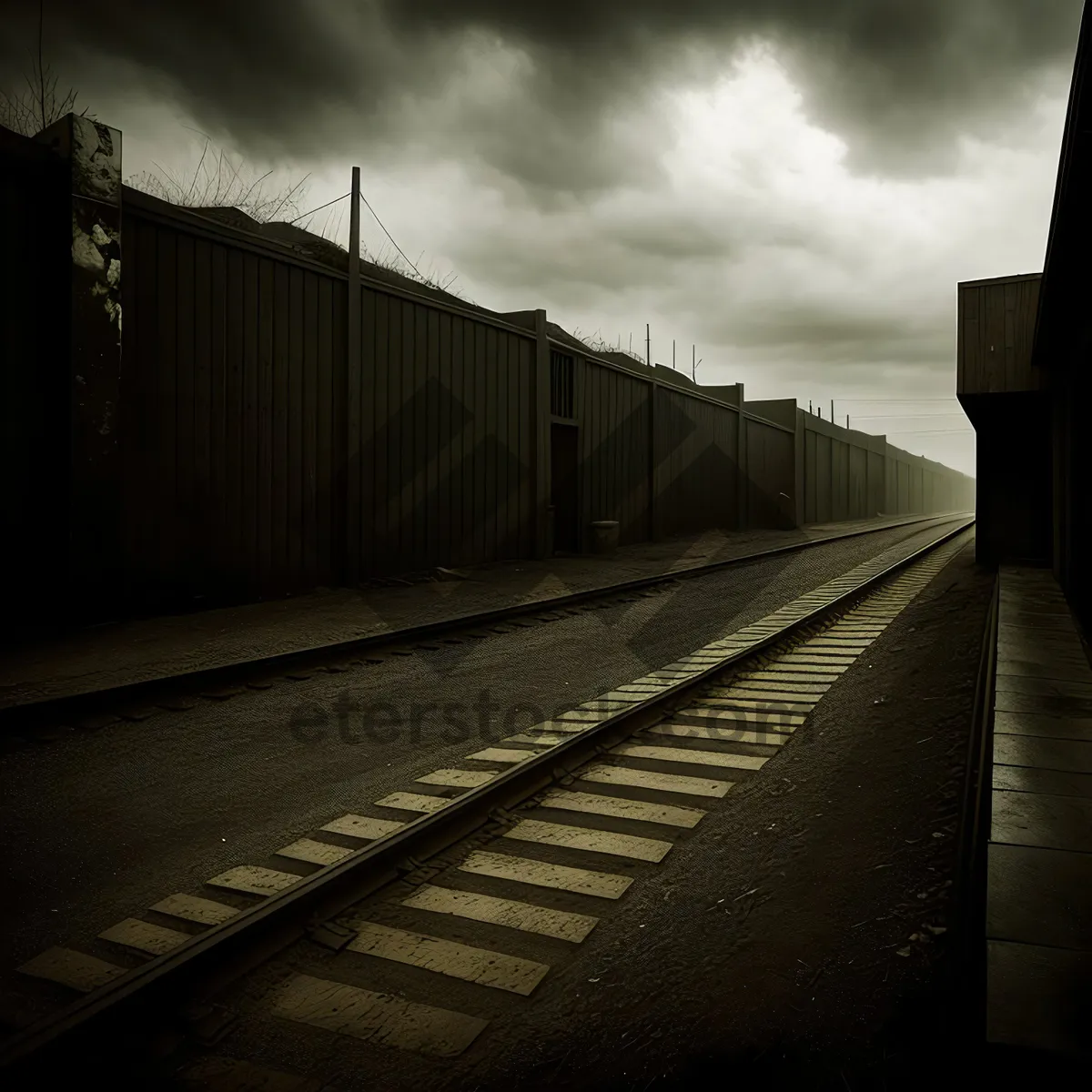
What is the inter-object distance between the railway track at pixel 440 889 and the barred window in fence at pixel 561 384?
1118 centimetres

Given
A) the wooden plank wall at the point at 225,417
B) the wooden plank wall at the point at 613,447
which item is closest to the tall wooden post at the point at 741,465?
the wooden plank wall at the point at 613,447

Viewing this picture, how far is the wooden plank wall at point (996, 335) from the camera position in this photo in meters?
10.6

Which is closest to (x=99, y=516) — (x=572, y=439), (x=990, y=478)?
(x=572, y=439)

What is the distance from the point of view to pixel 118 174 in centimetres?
782

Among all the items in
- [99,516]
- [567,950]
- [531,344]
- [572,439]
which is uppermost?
[531,344]

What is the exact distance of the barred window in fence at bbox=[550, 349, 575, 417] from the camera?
52.3 feet

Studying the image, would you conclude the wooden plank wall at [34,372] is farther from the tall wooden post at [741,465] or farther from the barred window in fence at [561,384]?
the tall wooden post at [741,465]

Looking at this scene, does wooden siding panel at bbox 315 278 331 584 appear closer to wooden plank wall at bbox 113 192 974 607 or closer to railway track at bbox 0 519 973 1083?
wooden plank wall at bbox 113 192 974 607

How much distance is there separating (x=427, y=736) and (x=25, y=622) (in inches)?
187

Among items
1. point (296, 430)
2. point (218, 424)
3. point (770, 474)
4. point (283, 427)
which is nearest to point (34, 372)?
point (218, 424)

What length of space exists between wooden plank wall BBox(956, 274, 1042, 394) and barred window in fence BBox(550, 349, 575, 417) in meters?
7.42

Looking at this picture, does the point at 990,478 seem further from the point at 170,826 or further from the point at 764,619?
the point at 170,826

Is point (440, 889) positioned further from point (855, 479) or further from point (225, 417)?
point (855, 479)

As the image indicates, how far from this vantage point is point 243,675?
5.99 m
